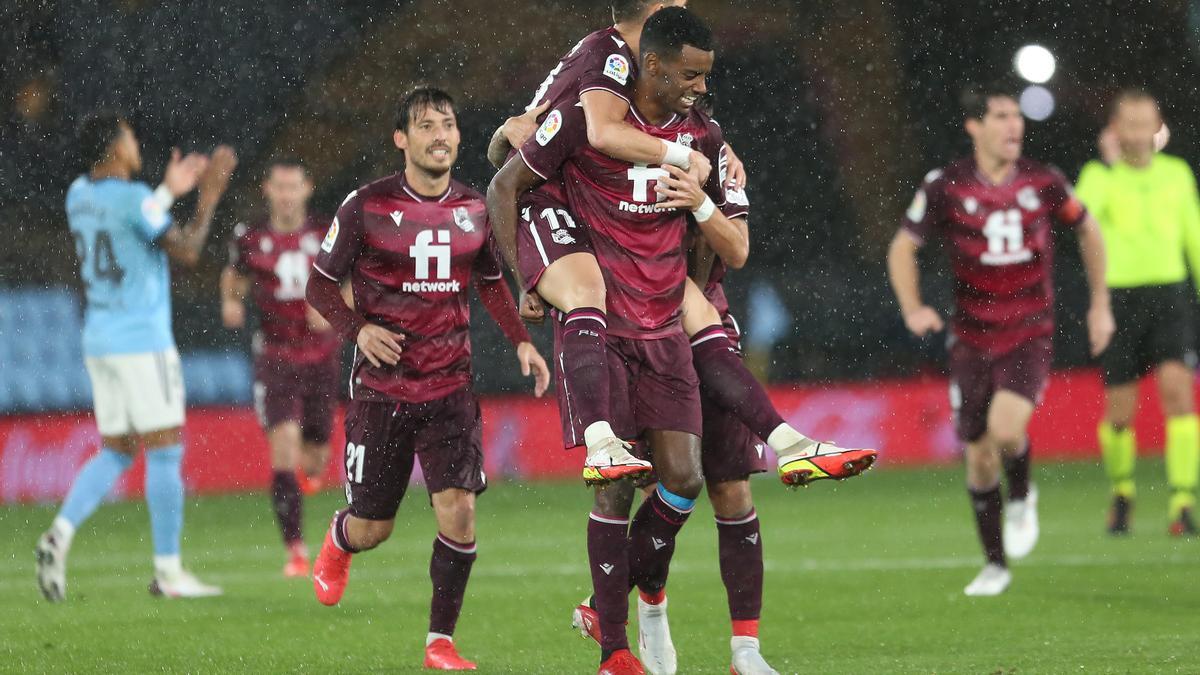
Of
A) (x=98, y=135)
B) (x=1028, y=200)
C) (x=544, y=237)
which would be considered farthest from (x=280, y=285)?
(x=544, y=237)

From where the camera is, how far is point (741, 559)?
18.3 feet

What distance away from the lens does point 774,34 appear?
17359 mm

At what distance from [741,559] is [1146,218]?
588 cm

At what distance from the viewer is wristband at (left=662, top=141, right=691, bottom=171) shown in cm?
526

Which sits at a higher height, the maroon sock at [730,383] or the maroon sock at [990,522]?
the maroon sock at [730,383]

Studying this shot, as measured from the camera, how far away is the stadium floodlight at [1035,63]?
18.9 m

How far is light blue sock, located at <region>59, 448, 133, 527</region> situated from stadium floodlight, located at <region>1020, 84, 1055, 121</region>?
1217 cm

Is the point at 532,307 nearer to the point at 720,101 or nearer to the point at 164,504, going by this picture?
the point at 164,504

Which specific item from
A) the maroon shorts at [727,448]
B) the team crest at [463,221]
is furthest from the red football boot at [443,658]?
the team crest at [463,221]

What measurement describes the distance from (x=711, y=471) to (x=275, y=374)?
4.60 metres

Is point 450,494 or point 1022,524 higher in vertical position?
point 450,494

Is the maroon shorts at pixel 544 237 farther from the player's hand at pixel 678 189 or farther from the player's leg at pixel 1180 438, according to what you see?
the player's leg at pixel 1180 438

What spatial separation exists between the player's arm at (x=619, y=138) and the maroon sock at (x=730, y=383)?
585 mm

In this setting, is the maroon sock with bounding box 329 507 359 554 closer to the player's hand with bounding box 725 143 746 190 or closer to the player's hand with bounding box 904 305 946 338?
the player's hand with bounding box 725 143 746 190
